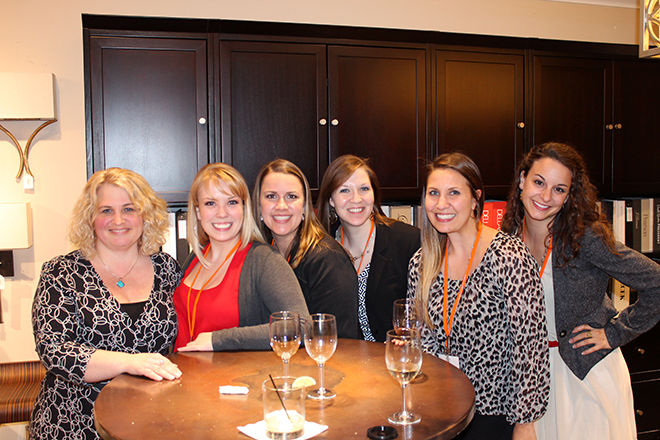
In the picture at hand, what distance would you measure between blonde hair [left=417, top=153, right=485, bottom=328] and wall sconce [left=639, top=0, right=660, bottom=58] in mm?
683

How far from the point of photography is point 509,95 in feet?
10.7

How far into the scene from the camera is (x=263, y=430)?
1203mm

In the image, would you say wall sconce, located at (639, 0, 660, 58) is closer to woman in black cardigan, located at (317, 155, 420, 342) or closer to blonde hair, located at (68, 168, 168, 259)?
woman in black cardigan, located at (317, 155, 420, 342)

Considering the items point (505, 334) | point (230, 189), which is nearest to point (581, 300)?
point (505, 334)

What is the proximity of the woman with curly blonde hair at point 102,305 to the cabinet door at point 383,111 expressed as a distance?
1.28 metres

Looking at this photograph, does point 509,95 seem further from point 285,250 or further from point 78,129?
point 78,129

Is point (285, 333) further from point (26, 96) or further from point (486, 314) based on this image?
point (26, 96)

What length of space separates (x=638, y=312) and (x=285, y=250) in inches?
61.5

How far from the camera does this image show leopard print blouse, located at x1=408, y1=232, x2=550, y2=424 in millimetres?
1787

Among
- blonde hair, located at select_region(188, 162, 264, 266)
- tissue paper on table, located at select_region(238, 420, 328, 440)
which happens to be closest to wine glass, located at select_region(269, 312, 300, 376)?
tissue paper on table, located at select_region(238, 420, 328, 440)

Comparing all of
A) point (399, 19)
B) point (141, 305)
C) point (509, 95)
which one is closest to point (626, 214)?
point (509, 95)

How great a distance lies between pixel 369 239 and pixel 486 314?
2.42 ft

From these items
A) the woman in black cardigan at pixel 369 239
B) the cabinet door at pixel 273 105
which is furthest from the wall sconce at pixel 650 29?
the cabinet door at pixel 273 105

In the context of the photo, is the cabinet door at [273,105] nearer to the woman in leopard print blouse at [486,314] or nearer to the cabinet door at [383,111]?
the cabinet door at [383,111]
